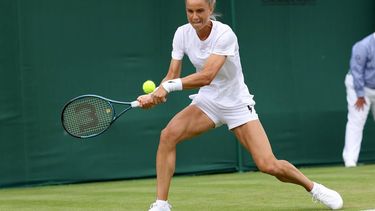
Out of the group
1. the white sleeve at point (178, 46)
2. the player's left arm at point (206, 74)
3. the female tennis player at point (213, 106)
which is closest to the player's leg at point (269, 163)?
the female tennis player at point (213, 106)

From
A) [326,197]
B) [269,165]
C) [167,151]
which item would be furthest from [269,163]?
[167,151]

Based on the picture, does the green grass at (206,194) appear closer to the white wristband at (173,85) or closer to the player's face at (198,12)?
the white wristband at (173,85)

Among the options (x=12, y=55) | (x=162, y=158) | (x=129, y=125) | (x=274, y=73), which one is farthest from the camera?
(x=274, y=73)

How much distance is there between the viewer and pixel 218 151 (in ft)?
41.6

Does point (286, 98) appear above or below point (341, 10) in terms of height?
below

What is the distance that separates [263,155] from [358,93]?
5.83 metres

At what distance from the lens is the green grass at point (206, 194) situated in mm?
8117

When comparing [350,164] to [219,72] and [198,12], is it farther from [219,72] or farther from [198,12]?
[198,12]

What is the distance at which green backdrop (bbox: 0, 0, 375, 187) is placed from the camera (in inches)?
446

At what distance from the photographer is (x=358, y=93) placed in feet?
41.5

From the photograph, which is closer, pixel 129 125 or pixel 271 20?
pixel 129 125

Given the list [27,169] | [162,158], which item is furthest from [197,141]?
[162,158]

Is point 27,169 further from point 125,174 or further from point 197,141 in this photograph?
point 197,141

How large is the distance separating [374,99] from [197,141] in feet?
7.72
